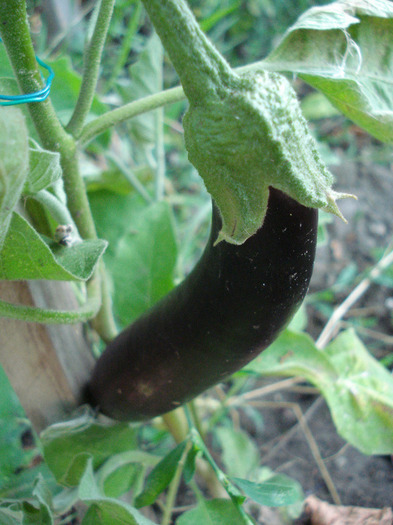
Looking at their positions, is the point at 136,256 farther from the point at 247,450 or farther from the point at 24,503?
the point at 247,450

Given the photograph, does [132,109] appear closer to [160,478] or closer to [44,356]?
[44,356]

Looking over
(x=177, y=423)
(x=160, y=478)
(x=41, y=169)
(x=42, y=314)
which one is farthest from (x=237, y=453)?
(x=41, y=169)

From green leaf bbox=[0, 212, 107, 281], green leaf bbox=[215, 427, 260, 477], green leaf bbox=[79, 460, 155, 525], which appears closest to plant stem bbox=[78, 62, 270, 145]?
green leaf bbox=[0, 212, 107, 281]

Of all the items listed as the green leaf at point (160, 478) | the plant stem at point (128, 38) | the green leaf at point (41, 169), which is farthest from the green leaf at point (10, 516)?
the plant stem at point (128, 38)

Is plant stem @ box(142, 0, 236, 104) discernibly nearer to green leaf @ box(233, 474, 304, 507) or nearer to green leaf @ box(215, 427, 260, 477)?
green leaf @ box(233, 474, 304, 507)

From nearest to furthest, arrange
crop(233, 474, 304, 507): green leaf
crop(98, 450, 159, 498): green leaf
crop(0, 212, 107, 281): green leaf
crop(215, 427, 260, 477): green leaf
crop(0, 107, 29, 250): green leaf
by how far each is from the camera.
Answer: crop(0, 107, 29, 250): green leaf, crop(0, 212, 107, 281): green leaf, crop(233, 474, 304, 507): green leaf, crop(98, 450, 159, 498): green leaf, crop(215, 427, 260, 477): green leaf
